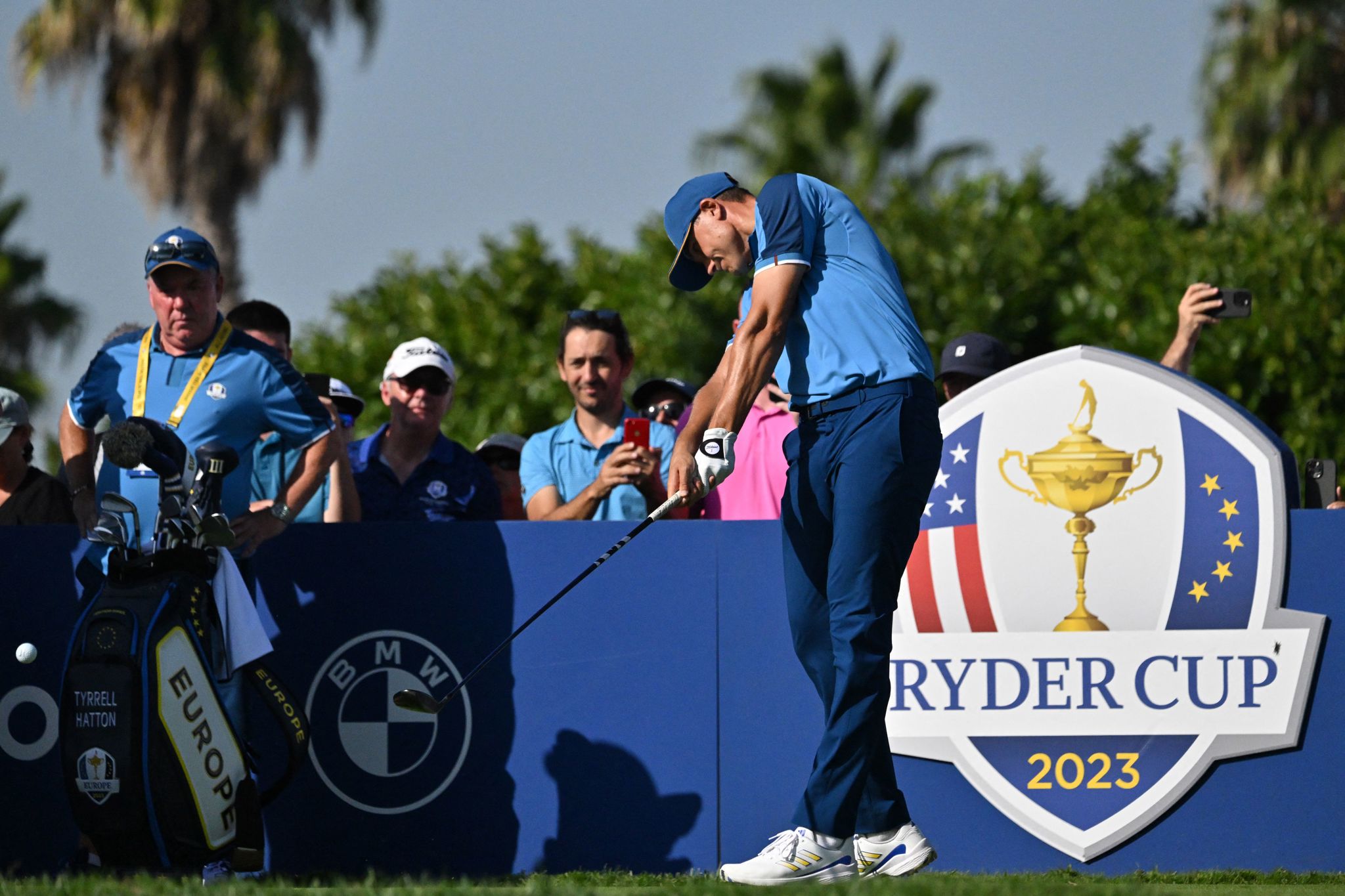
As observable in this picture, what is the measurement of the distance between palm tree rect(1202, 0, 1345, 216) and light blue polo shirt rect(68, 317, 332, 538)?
65.4 feet

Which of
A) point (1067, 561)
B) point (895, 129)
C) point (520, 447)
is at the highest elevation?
point (895, 129)

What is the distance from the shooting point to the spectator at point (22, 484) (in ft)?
20.9

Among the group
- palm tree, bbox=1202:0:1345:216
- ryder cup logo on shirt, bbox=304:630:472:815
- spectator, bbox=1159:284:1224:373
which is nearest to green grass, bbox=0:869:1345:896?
ryder cup logo on shirt, bbox=304:630:472:815

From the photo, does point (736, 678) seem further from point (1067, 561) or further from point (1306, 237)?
point (1306, 237)

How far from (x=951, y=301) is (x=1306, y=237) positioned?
13.5 feet

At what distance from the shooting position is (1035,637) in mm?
5598

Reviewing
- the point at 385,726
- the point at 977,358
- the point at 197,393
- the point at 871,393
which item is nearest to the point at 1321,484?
the point at 977,358

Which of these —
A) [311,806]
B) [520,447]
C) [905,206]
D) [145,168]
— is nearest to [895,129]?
[905,206]

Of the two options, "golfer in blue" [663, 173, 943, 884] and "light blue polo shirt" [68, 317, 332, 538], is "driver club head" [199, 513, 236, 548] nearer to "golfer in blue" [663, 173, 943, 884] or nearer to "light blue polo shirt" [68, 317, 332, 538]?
"light blue polo shirt" [68, 317, 332, 538]

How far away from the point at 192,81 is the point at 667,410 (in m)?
17.1

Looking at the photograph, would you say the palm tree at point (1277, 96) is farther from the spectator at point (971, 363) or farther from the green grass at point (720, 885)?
the green grass at point (720, 885)

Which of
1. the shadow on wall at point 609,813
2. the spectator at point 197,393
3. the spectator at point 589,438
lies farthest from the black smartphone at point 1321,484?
the spectator at point 197,393

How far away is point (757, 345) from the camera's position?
452cm

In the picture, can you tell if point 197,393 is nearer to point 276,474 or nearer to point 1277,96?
point 276,474
